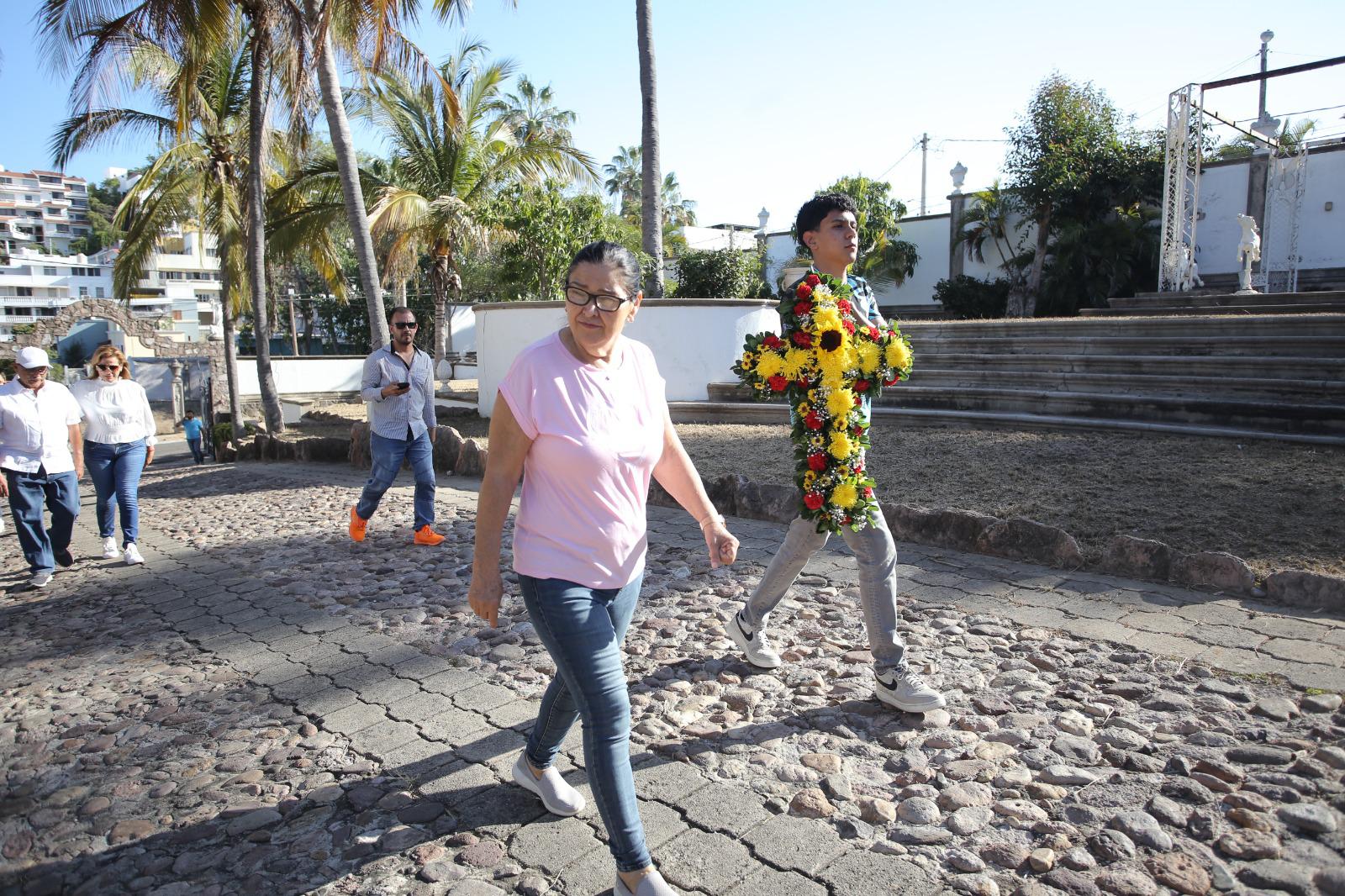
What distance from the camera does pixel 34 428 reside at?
650cm

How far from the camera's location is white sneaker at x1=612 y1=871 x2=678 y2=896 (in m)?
2.33

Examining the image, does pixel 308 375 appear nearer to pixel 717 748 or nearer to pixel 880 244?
pixel 880 244

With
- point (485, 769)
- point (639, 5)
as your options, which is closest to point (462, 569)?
point (485, 769)

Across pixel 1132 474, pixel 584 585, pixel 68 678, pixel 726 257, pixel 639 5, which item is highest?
pixel 639 5

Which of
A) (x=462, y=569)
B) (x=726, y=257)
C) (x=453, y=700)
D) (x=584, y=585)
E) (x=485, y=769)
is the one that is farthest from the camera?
(x=726, y=257)

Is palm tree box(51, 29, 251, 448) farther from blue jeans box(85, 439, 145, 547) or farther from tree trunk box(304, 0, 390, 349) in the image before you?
blue jeans box(85, 439, 145, 547)

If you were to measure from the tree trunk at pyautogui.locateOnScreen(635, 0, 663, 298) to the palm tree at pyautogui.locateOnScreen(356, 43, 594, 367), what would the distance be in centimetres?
683

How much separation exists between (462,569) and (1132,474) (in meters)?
5.30

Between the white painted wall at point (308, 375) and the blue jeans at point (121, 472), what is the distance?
24.0 m

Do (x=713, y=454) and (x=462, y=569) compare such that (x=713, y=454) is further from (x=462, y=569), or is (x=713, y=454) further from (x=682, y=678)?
(x=682, y=678)

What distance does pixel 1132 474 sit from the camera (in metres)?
6.99

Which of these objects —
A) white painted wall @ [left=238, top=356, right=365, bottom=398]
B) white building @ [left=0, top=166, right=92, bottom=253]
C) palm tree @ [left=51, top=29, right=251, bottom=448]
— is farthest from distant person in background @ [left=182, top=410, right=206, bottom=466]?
white building @ [left=0, top=166, right=92, bottom=253]

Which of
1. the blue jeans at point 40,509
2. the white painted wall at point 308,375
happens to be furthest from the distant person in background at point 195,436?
the blue jeans at point 40,509

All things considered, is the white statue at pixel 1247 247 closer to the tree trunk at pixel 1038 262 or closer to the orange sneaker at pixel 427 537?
the tree trunk at pixel 1038 262
